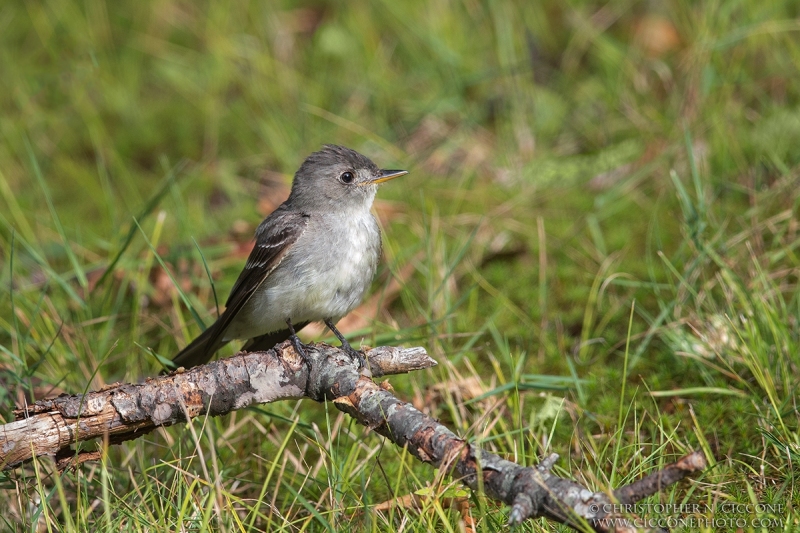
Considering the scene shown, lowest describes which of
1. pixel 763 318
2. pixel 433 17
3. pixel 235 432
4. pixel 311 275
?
pixel 235 432

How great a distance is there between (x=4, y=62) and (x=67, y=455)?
21.0 ft

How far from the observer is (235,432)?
4.76 meters

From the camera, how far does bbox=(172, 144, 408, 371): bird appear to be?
4.84 metres

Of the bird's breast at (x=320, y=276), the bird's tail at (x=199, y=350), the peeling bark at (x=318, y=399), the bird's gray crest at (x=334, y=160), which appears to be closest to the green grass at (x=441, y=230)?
the peeling bark at (x=318, y=399)

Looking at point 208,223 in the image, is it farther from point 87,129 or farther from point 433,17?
point 433,17

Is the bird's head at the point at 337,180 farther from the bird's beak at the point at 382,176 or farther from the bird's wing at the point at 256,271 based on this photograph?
the bird's wing at the point at 256,271

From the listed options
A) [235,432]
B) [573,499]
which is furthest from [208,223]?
[573,499]

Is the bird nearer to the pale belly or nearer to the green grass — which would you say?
the pale belly

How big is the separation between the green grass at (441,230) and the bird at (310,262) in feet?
1.11

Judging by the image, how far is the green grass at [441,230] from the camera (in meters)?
4.01

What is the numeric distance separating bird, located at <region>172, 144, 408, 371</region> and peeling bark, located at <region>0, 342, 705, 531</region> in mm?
597

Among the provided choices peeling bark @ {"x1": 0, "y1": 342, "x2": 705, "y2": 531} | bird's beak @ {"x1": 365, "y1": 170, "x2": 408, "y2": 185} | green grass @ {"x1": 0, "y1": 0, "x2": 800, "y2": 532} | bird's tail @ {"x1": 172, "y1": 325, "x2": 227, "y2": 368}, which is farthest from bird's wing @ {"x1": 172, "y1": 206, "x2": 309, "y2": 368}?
peeling bark @ {"x1": 0, "y1": 342, "x2": 705, "y2": 531}

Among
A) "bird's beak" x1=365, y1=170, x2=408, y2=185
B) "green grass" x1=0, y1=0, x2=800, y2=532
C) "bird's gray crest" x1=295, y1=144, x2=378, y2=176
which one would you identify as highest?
"bird's gray crest" x1=295, y1=144, x2=378, y2=176

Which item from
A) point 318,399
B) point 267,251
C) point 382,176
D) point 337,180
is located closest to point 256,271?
point 267,251
